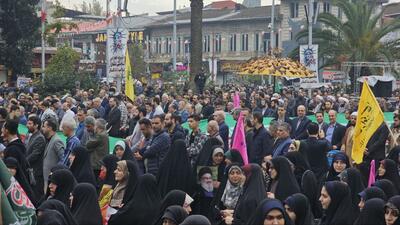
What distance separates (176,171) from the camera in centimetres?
1088

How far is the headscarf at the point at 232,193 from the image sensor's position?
9.25 m

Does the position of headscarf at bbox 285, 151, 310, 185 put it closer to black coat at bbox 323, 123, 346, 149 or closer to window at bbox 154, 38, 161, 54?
black coat at bbox 323, 123, 346, 149

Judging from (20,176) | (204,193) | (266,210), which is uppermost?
(266,210)

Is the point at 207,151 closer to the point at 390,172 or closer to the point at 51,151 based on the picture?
the point at 51,151

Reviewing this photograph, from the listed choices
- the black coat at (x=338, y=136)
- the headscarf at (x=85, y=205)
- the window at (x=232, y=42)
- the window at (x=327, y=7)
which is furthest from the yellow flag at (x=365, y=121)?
the window at (x=232, y=42)

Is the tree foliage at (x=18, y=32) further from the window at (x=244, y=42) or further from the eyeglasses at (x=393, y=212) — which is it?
the eyeglasses at (x=393, y=212)

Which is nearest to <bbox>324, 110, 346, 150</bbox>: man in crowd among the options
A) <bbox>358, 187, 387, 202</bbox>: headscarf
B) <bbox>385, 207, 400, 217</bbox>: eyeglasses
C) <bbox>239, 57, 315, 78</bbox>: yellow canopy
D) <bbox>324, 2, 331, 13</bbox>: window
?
<bbox>358, 187, 387, 202</bbox>: headscarf

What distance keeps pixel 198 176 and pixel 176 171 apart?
0.40 m

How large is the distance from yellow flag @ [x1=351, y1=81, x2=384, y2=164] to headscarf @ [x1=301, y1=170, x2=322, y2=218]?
156cm

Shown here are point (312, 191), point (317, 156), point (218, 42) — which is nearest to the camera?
point (312, 191)

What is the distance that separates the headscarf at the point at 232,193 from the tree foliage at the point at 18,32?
30984 millimetres

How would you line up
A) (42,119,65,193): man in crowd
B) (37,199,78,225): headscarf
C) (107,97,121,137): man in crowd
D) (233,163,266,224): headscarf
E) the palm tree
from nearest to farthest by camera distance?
(37,199,78,225): headscarf → (233,163,266,224): headscarf → (42,119,65,193): man in crowd → (107,97,121,137): man in crowd → the palm tree

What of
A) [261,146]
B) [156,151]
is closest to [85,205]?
[156,151]

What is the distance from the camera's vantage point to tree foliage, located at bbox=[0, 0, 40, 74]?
39250 millimetres
